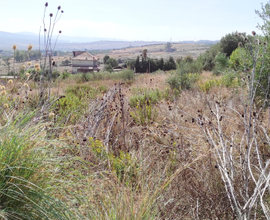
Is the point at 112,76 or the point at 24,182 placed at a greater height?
the point at 112,76

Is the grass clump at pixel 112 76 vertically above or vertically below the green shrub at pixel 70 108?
above

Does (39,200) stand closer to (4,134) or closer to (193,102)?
(4,134)

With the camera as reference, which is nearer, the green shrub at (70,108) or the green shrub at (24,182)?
the green shrub at (24,182)

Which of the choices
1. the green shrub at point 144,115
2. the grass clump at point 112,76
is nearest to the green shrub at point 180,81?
the green shrub at point 144,115

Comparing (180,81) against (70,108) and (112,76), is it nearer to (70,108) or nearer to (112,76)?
(70,108)

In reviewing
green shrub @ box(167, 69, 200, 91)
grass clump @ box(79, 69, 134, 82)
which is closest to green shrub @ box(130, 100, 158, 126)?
green shrub @ box(167, 69, 200, 91)

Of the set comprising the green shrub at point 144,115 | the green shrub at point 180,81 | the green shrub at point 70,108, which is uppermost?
the green shrub at point 180,81

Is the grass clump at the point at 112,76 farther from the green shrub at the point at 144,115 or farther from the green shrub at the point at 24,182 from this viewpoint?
the green shrub at the point at 24,182

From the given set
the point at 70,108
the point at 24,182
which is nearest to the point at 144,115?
the point at 70,108

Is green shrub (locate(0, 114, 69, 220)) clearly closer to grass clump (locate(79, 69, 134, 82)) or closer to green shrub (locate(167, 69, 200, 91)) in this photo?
green shrub (locate(167, 69, 200, 91))

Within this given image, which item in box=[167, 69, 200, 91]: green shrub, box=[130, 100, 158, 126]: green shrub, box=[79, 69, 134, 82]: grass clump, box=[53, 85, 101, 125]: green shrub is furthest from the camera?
box=[79, 69, 134, 82]: grass clump

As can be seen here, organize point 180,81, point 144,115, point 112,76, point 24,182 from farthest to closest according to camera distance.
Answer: point 112,76
point 180,81
point 144,115
point 24,182

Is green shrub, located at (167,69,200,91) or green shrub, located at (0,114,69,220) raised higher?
green shrub, located at (167,69,200,91)

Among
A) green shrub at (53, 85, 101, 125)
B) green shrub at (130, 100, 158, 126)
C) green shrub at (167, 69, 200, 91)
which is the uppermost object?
green shrub at (167, 69, 200, 91)
